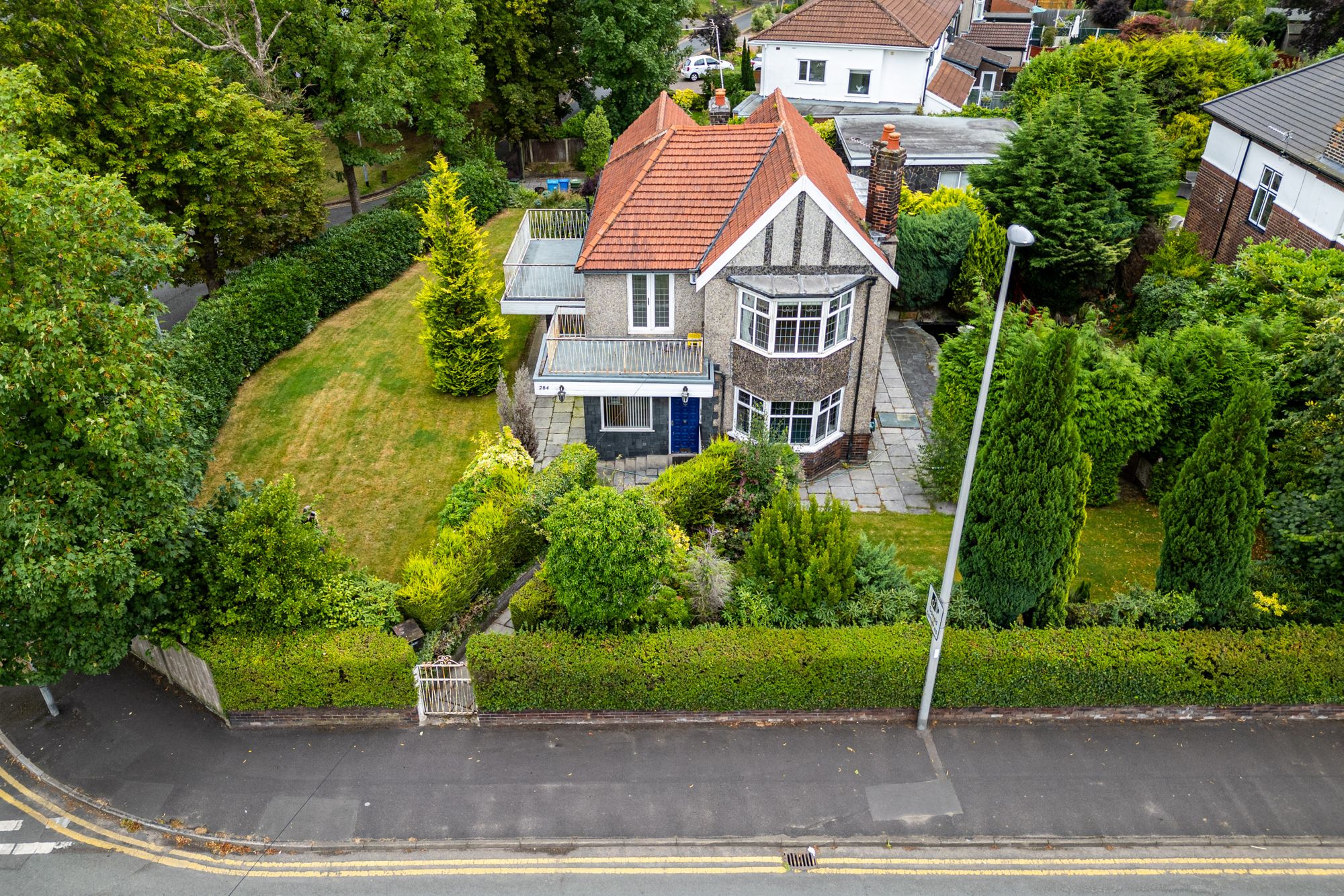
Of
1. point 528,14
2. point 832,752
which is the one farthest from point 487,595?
point 528,14

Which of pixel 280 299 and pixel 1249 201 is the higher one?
pixel 1249 201

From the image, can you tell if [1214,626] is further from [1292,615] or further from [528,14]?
[528,14]

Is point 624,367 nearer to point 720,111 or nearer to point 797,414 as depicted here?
point 797,414

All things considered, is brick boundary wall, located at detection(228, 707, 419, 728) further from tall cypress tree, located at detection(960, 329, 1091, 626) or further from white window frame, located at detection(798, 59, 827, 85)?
white window frame, located at detection(798, 59, 827, 85)

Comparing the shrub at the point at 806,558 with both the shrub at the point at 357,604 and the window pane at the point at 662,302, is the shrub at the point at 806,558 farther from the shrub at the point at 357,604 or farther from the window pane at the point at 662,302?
the window pane at the point at 662,302

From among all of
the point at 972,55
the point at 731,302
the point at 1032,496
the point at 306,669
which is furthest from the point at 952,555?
the point at 972,55

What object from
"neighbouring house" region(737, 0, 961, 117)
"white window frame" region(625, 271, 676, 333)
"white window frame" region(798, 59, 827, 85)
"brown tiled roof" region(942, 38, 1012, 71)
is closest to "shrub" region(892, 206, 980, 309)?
"white window frame" region(625, 271, 676, 333)

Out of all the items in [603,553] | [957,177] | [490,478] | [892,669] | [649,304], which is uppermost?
[649,304]
